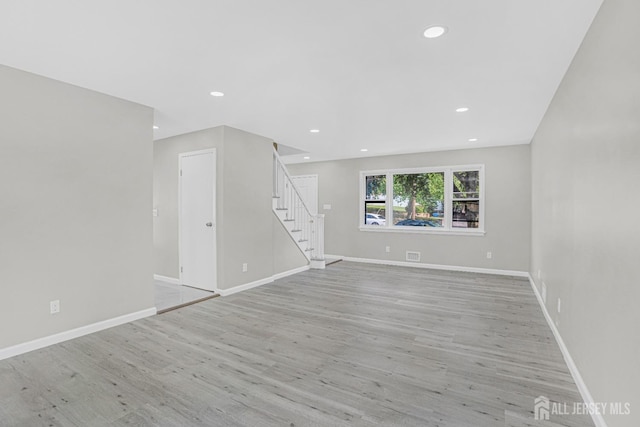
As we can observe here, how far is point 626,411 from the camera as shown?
4.78 feet

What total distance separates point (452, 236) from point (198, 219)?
4.96 meters

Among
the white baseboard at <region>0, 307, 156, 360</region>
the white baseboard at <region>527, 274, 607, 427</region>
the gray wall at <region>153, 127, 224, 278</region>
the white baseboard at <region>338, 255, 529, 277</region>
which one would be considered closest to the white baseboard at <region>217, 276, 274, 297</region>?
the white baseboard at <region>0, 307, 156, 360</region>

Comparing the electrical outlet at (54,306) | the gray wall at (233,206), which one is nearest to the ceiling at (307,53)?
the gray wall at (233,206)

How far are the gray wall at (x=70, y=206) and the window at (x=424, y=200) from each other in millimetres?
5045

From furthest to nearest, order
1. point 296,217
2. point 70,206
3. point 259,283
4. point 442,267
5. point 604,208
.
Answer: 1. point 442,267
2. point 296,217
3. point 259,283
4. point 70,206
5. point 604,208

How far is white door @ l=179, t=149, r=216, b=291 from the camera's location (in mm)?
4797

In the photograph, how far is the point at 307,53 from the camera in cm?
253

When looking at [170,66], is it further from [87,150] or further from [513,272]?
[513,272]

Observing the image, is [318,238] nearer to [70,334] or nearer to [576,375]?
[70,334]

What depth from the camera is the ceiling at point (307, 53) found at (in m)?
1.98

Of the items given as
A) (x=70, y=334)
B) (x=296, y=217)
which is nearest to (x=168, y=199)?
(x=296, y=217)

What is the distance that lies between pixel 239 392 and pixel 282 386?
30 cm

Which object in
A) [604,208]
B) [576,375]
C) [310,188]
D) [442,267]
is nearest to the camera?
[604,208]

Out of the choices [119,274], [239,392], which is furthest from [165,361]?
[119,274]
